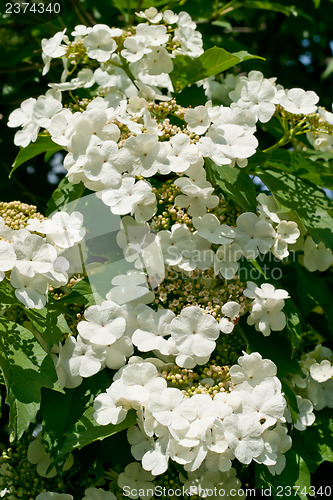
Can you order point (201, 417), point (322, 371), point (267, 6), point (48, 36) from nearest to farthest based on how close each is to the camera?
1. point (201, 417)
2. point (322, 371)
3. point (48, 36)
4. point (267, 6)

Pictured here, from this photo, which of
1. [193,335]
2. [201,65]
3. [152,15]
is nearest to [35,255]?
[193,335]

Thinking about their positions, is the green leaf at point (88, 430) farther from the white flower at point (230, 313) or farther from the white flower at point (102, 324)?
the white flower at point (230, 313)

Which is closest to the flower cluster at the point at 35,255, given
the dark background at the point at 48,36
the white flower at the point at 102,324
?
the white flower at the point at 102,324

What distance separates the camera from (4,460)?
187 cm

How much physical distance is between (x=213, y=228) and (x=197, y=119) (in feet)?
1.16

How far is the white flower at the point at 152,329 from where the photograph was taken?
1641mm

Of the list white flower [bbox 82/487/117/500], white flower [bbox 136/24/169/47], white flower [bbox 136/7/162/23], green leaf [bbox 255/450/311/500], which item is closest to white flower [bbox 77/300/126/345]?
white flower [bbox 82/487/117/500]

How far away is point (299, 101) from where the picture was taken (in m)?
2.02

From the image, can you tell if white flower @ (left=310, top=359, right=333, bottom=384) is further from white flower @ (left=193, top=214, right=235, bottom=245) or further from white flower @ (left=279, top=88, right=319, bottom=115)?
white flower @ (left=279, top=88, right=319, bottom=115)

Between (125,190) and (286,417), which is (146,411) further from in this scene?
(125,190)

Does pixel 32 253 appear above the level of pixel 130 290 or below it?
above

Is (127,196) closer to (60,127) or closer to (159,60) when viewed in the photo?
(60,127)

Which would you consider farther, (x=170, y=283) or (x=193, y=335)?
(x=170, y=283)

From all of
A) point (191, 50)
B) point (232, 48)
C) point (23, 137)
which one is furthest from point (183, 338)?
point (232, 48)
